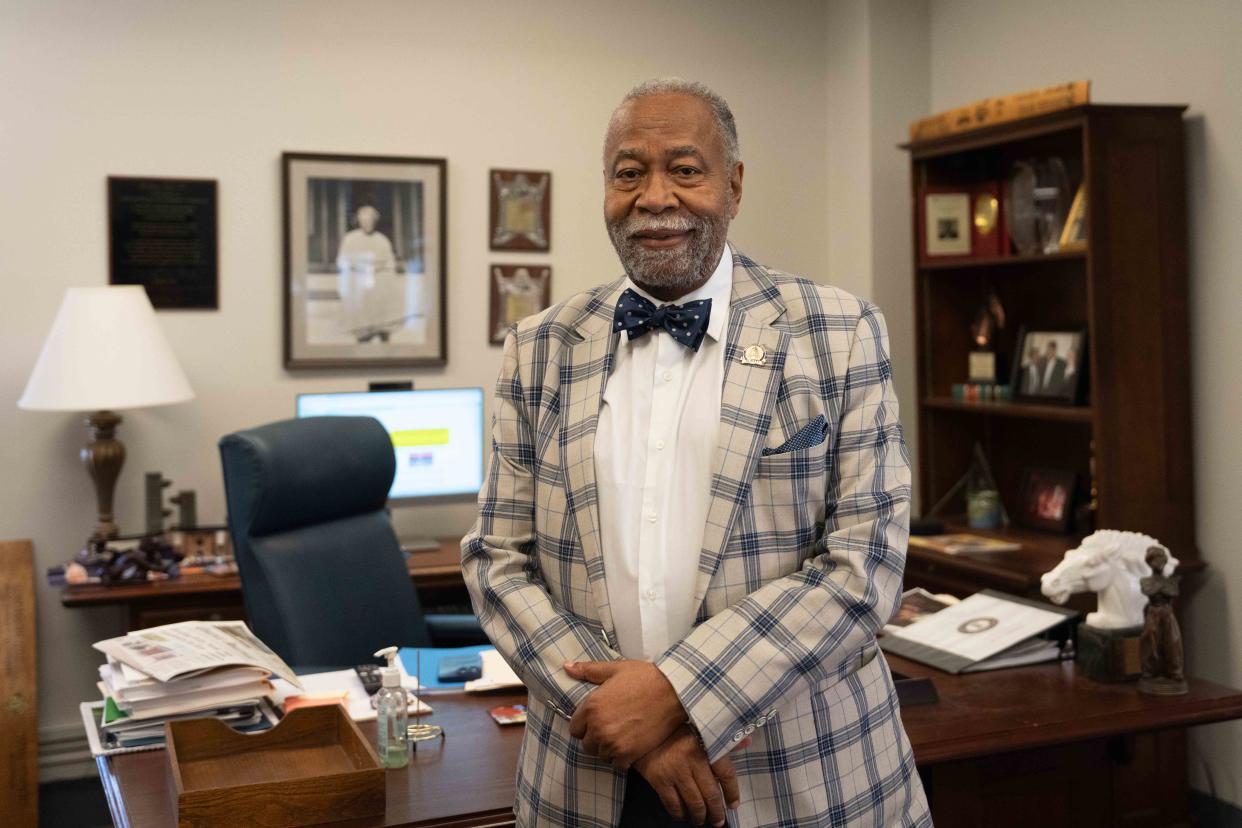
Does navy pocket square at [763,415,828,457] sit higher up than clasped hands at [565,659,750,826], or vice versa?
navy pocket square at [763,415,828,457]

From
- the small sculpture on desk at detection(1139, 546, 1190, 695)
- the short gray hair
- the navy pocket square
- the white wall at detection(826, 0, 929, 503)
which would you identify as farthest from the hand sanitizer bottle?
the white wall at detection(826, 0, 929, 503)

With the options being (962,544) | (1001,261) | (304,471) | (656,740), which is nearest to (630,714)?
(656,740)

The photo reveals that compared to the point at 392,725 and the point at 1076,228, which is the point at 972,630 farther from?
the point at 1076,228

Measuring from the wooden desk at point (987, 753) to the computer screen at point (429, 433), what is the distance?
1.78m

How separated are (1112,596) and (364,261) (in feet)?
8.78

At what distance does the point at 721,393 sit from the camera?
1.54 meters

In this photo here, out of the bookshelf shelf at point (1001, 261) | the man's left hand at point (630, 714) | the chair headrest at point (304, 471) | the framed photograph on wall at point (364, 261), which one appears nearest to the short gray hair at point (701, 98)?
the man's left hand at point (630, 714)

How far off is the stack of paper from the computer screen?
1823 mm

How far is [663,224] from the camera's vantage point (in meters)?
1.53

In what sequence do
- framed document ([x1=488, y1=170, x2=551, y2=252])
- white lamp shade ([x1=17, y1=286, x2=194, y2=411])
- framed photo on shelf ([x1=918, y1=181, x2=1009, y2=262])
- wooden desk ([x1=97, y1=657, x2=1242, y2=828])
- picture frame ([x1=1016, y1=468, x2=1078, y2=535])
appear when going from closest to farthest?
wooden desk ([x1=97, y1=657, x2=1242, y2=828]) < white lamp shade ([x1=17, y1=286, x2=194, y2=411]) < picture frame ([x1=1016, y1=468, x2=1078, y2=535]) < framed photo on shelf ([x1=918, y1=181, x2=1009, y2=262]) < framed document ([x1=488, y1=170, x2=551, y2=252])

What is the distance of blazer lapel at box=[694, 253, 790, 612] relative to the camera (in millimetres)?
1474

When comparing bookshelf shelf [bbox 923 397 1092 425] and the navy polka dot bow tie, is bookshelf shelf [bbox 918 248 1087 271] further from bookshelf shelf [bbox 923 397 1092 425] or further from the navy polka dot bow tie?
the navy polka dot bow tie

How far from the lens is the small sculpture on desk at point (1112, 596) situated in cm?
226

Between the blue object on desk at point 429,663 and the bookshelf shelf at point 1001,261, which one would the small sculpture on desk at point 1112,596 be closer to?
the blue object on desk at point 429,663
